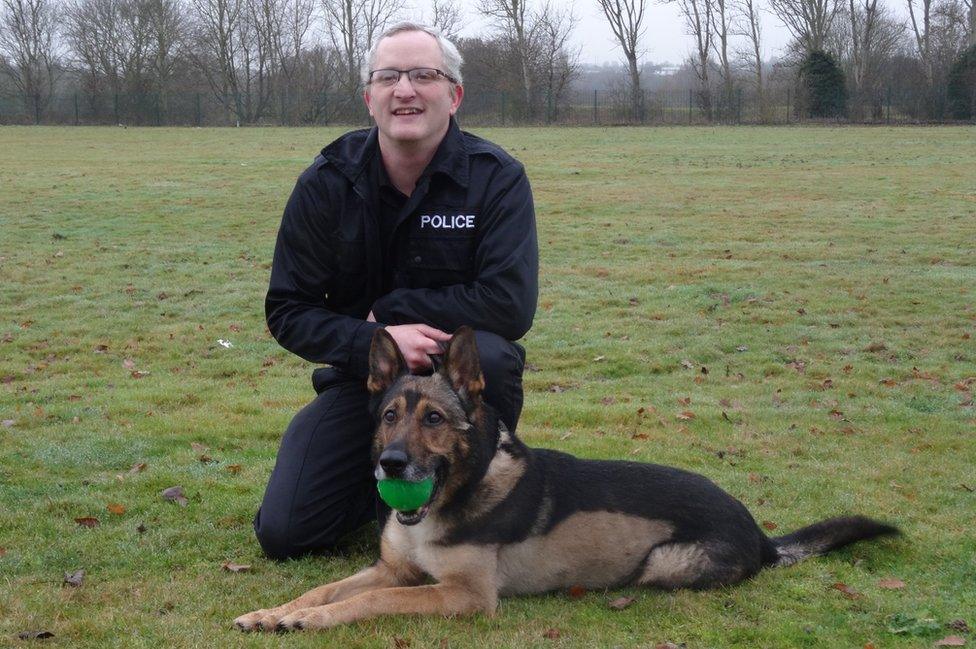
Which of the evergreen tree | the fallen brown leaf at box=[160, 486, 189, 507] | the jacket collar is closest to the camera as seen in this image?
the jacket collar

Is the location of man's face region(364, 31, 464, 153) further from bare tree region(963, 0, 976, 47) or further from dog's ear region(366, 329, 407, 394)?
bare tree region(963, 0, 976, 47)

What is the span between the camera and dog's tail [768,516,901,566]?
5.21 meters

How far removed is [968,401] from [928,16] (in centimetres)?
7241

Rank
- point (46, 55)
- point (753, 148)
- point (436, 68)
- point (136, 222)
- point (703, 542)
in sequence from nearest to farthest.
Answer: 1. point (703, 542)
2. point (436, 68)
3. point (136, 222)
4. point (753, 148)
5. point (46, 55)

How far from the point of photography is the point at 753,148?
3838 centimetres

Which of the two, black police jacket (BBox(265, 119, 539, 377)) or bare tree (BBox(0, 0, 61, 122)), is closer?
black police jacket (BBox(265, 119, 539, 377))

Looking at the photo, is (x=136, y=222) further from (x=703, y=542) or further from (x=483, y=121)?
(x=483, y=121)

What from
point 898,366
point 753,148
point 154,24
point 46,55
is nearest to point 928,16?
point 753,148

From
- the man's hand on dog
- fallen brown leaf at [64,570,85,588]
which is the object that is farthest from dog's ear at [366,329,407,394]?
fallen brown leaf at [64,570,85,588]

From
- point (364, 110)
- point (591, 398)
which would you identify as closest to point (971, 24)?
point (364, 110)

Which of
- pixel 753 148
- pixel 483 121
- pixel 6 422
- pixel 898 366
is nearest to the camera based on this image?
pixel 6 422

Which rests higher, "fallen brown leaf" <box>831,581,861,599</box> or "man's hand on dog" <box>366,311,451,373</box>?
"man's hand on dog" <box>366,311,451,373</box>

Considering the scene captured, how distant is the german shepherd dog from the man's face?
1.14 metres

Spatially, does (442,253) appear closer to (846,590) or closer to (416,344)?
(416,344)
